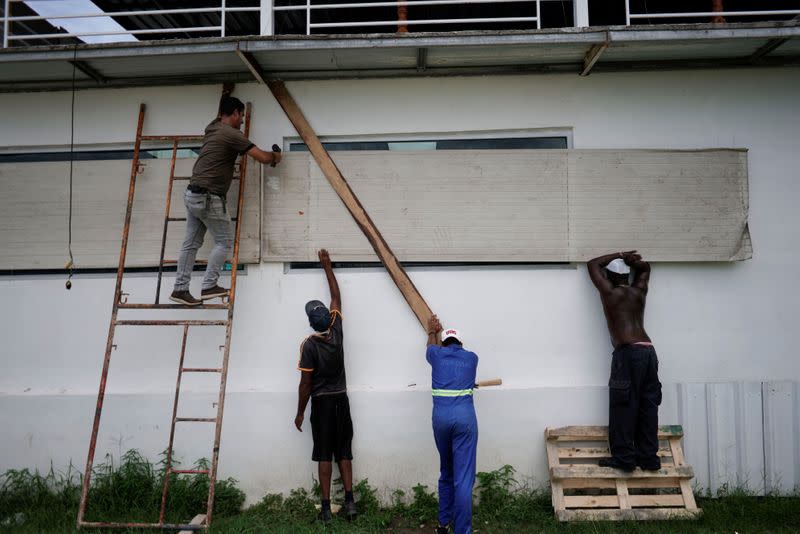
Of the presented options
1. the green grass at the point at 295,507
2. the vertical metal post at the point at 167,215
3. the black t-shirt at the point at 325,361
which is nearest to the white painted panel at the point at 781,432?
the green grass at the point at 295,507

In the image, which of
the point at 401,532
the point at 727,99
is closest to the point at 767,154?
the point at 727,99

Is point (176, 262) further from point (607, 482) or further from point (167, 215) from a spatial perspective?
point (607, 482)

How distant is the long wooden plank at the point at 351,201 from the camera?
5.91 m

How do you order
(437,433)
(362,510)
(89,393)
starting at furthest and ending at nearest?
(89,393)
(362,510)
(437,433)

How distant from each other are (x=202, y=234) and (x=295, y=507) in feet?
9.82

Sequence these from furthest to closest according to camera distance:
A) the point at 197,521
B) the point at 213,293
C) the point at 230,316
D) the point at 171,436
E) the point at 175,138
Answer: the point at 175,138 < the point at 213,293 < the point at 230,316 < the point at 171,436 < the point at 197,521

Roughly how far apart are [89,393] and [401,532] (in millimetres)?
3687

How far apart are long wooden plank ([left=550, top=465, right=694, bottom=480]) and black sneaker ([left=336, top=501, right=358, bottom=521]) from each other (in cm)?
201

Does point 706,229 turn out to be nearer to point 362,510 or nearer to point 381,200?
point 381,200

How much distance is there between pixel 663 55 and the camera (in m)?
5.87

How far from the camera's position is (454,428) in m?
4.98

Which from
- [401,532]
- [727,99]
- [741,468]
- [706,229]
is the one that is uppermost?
[727,99]

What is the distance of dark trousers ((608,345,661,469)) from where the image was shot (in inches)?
214

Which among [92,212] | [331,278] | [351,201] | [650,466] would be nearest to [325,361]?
[331,278]
